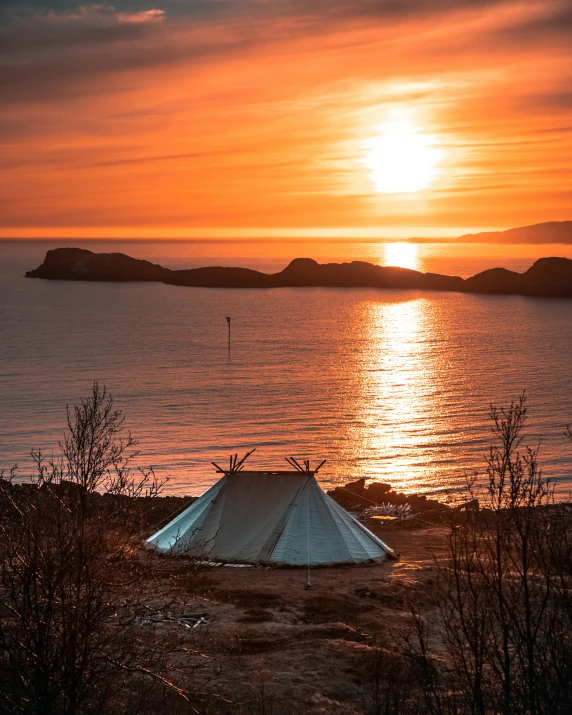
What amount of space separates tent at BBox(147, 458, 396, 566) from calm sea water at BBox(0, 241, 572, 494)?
45.6 ft

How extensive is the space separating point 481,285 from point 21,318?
109 meters

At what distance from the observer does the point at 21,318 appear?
13925cm

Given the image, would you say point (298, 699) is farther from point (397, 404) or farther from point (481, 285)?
point (481, 285)

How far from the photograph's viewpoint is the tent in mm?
26078

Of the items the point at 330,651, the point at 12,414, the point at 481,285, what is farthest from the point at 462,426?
the point at 481,285

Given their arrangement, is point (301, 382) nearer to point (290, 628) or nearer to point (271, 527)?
point (271, 527)

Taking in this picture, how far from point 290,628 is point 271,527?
651cm

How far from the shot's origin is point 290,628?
2036 centimetres

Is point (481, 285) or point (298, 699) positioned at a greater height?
point (481, 285)

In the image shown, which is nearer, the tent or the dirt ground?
the dirt ground

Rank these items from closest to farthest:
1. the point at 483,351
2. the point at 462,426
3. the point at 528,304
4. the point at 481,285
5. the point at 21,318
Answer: the point at 462,426, the point at 483,351, the point at 21,318, the point at 528,304, the point at 481,285

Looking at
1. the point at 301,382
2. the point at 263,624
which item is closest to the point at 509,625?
the point at 263,624

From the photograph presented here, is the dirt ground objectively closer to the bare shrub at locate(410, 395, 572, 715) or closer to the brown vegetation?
the brown vegetation

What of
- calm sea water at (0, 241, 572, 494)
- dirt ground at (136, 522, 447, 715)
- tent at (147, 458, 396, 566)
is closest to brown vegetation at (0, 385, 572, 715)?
dirt ground at (136, 522, 447, 715)
